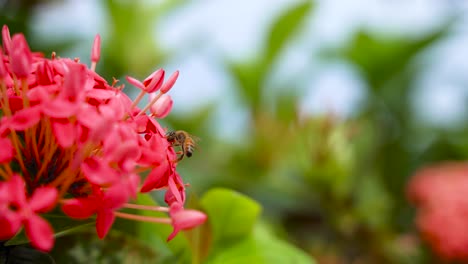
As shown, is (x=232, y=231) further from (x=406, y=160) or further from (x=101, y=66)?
(x=406, y=160)

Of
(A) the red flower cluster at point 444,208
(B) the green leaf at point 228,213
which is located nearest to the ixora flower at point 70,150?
(B) the green leaf at point 228,213

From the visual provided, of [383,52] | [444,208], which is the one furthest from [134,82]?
[383,52]

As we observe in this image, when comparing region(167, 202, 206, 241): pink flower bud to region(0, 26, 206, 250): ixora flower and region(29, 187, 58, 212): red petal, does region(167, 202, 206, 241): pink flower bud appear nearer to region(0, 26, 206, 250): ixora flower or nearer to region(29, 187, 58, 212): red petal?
region(0, 26, 206, 250): ixora flower

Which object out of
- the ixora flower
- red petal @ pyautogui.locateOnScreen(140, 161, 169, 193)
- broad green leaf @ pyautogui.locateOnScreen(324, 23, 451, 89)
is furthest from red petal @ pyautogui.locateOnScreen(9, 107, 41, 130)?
broad green leaf @ pyautogui.locateOnScreen(324, 23, 451, 89)

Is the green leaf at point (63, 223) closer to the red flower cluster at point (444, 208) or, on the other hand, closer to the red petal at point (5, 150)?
the red petal at point (5, 150)

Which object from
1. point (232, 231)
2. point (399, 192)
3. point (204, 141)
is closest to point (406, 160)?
point (399, 192)
